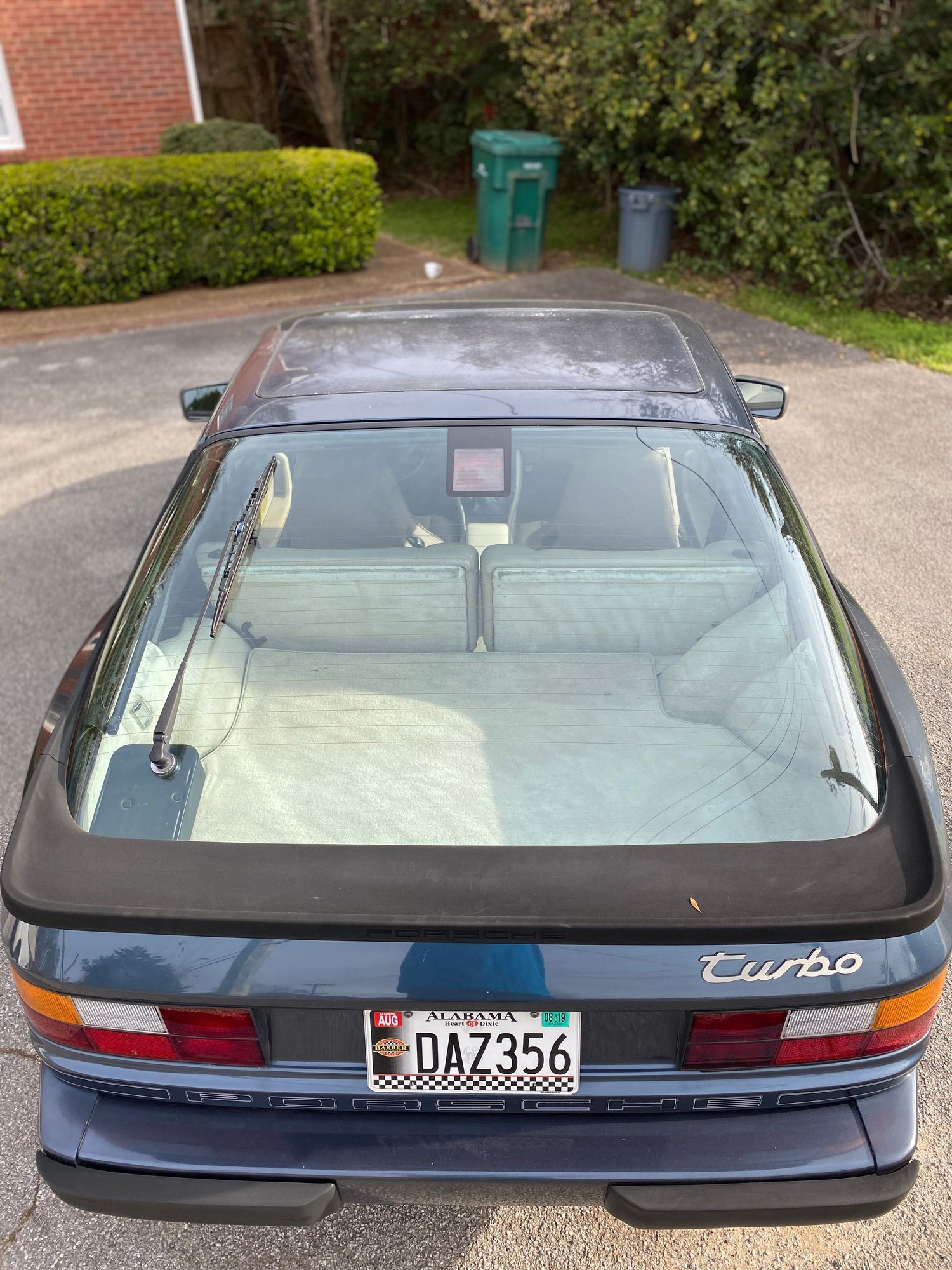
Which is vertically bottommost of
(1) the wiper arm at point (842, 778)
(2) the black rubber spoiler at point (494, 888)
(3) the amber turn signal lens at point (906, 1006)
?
(3) the amber turn signal lens at point (906, 1006)

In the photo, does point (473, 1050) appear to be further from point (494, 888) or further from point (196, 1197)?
point (196, 1197)

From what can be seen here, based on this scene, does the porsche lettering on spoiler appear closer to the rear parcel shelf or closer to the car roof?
the rear parcel shelf

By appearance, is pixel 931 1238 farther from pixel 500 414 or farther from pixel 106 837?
pixel 500 414

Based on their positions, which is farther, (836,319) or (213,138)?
(213,138)

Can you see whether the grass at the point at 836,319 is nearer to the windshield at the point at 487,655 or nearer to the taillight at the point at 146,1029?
the windshield at the point at 487,655

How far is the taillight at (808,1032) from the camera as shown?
160 centimetres

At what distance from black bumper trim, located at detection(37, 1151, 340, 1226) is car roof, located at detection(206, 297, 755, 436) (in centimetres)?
165

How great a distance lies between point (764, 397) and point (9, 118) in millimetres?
10498

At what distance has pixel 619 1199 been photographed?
1.64m

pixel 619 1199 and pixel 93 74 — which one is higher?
pixel 93 74

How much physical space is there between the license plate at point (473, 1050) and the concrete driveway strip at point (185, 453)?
0.71 m

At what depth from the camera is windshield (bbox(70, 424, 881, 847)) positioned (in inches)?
73.9

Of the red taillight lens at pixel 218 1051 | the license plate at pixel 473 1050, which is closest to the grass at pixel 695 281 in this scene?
the license plate at pixel 473 1050

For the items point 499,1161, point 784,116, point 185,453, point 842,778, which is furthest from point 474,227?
point 499,1161
